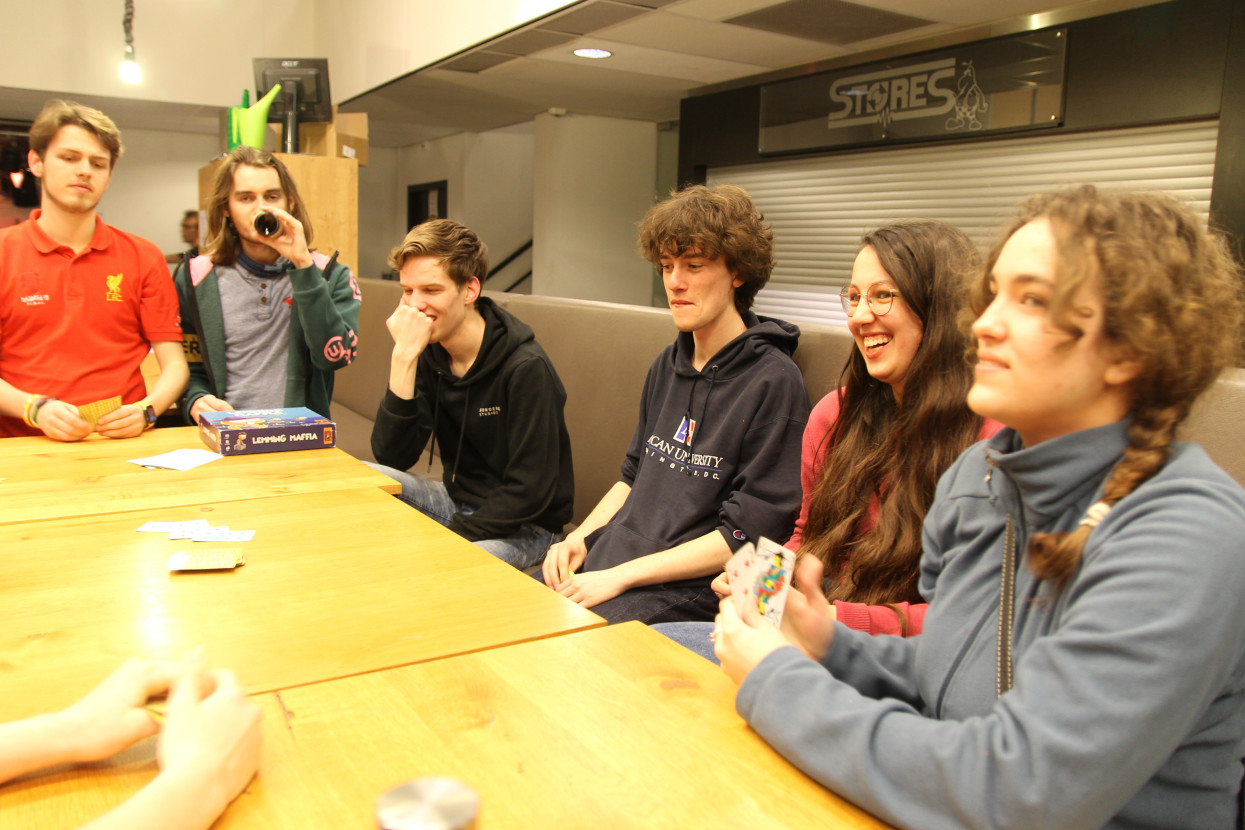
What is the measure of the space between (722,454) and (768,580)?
899 mm

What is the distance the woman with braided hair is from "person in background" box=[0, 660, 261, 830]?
463mm

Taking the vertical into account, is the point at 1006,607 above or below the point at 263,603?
above

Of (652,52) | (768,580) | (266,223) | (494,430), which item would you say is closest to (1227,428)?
(768,580)

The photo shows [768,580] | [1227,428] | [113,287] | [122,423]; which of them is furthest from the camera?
[113,287]

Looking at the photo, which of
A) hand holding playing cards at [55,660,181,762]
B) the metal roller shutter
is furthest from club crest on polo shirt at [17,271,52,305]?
the metal roller shutter

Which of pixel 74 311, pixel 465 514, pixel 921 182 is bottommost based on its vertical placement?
pixel 465 514

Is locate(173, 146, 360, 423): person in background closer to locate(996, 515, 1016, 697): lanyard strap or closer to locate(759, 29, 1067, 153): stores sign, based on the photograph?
locate(996, 515, 1016, 697): lanyard strap

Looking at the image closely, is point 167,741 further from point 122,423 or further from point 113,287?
point 113,287

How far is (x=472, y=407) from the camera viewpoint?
2.36 m

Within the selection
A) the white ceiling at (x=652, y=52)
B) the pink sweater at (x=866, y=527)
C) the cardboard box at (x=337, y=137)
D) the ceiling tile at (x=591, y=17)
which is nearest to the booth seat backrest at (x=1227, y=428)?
the pink sweater at (x=866, y=527)

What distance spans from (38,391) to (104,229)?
18.6 inches

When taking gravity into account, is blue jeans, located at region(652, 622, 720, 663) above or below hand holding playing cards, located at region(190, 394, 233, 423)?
below

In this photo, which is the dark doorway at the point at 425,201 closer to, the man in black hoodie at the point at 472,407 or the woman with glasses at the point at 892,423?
the man in black hoodie at the point at 472,407

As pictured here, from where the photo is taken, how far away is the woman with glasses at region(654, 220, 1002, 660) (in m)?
1.45
